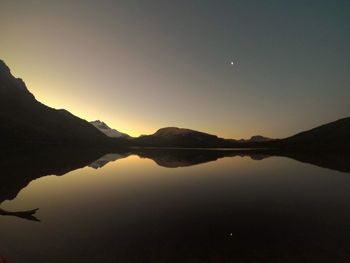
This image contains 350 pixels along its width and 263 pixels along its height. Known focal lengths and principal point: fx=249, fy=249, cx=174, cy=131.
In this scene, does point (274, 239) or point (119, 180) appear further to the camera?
point (119, 180)

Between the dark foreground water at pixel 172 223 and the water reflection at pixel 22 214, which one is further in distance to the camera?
the water reflection at pixel 22 214

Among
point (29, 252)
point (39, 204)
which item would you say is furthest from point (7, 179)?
point (29, 252)

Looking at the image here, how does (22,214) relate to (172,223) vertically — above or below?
above

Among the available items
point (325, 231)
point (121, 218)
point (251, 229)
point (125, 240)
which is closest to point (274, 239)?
point (251, 229)

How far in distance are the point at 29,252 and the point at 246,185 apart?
134 ft

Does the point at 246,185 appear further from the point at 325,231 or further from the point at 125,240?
the point at 125,240

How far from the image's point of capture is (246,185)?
50.2 meters

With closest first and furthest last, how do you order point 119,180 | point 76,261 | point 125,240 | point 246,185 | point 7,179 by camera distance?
point 76,261 < point 125,240 < point 7,179 < point 246,185 < point 119,180

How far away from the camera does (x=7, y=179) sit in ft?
150

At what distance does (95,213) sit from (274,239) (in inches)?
769

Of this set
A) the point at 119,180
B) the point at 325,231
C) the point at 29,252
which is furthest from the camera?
the point at 119,180

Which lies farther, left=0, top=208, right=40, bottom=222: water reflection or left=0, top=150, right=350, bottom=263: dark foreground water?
left=0, top=208, right=40, bottom=222: water reflection

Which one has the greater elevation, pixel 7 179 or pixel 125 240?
pixel 7 179

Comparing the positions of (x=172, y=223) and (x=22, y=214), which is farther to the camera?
(x=22, y=214)
